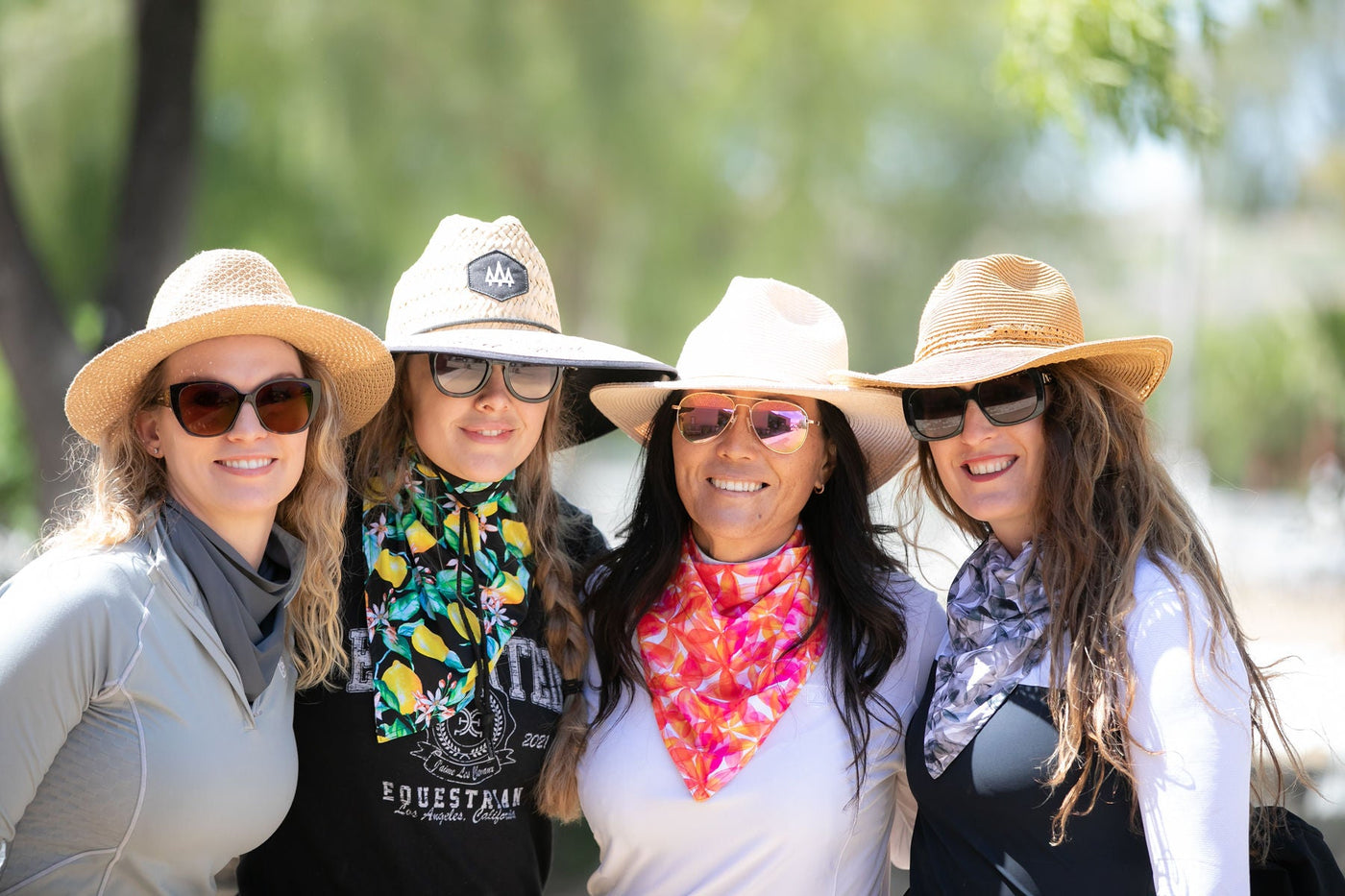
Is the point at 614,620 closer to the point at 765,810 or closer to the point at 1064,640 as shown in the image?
the point at 765,810

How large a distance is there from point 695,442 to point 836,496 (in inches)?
17.3

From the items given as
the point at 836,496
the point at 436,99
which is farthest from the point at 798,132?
the point at 836,496

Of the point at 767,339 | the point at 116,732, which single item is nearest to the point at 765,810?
the point at 767,339

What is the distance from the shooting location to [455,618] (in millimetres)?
2994

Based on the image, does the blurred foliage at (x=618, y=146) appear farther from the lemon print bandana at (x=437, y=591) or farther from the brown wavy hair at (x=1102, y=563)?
the brown wavy hair at (x=1102, y=563)

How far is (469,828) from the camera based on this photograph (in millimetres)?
2809

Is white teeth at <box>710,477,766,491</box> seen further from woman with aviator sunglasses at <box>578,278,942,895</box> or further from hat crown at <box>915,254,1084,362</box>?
hat crown at <box>915,254,1084,362</box>

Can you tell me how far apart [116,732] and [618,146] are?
1063 centimetres

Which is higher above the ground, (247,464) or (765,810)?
(247,464)

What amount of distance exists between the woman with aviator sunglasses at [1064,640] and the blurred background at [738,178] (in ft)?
6.35

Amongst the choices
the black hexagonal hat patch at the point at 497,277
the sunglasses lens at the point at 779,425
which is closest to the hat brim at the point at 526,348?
the black hexagonal hat patch at the point at 497,277

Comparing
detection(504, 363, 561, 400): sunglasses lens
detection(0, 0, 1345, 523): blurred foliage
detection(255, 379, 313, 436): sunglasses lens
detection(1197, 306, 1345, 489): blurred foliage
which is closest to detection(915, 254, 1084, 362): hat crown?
detection(504, 363, 561, 400): sunglasses lens

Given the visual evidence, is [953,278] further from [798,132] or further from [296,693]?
[798,132]

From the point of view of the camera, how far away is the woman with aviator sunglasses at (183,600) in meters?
2.24
